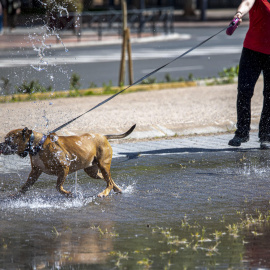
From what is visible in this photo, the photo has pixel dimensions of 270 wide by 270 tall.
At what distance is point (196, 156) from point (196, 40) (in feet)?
72.4

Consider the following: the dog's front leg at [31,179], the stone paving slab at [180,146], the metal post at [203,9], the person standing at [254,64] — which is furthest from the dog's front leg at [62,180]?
the metal post at [203,9]

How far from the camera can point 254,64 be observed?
27.3 ft

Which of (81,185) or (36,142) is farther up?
(36,142)

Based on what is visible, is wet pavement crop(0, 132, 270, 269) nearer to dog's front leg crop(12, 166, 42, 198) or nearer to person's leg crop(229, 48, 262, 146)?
dog's front leg crop(12, 166, 42, 198)

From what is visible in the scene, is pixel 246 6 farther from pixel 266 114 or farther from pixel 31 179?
pixel 31 179

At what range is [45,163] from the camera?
595 cm

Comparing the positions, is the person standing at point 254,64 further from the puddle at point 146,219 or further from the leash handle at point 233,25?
the puddle at point 146,219

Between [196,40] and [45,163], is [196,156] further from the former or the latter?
[196,40]

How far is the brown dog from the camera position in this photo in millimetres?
5828

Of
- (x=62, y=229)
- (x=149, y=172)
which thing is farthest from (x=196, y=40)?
(x=62, y=229)

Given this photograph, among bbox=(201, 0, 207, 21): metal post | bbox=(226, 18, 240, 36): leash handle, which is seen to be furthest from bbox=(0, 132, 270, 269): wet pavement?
bbox=(201, 0, 207, 21): metal post

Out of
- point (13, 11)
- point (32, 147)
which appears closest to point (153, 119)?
point (32, 147)

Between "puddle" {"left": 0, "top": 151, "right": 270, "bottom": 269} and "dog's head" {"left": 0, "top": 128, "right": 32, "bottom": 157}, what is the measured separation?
1.69 feet

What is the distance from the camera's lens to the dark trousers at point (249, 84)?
8.31 meters
